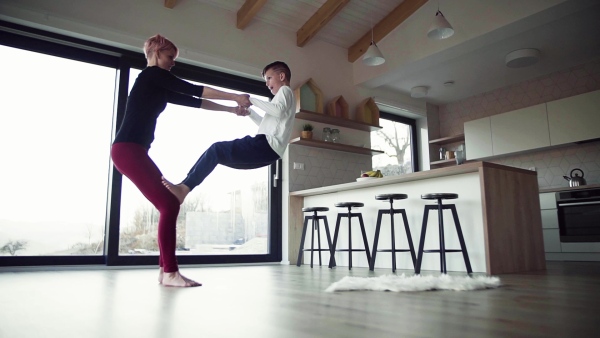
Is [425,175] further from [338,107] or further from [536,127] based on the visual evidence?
[536,127]

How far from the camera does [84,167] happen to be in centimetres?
432

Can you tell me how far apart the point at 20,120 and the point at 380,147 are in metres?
4.91

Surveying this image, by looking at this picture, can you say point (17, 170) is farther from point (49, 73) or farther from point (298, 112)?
point (298, 112)

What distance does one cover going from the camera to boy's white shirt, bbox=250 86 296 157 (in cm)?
281

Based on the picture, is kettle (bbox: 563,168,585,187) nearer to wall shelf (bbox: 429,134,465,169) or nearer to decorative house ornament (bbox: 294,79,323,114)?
wall shelf (bbox: 429,134,465,169)

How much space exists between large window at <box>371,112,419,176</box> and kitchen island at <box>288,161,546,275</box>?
8.37 ft

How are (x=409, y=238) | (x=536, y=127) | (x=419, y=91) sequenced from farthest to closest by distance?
(x=419, y=91)
(x=536, y=127)
(x=409, y=238)

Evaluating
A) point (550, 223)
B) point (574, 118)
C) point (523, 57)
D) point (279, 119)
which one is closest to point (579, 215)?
point (550, 223)

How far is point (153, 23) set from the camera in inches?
186

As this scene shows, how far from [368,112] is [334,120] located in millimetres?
755

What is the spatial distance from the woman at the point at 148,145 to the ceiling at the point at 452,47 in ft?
8.60

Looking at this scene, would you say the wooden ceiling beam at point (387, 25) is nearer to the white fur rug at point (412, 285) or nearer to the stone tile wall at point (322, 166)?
the stone tile wall at point (322, 166)

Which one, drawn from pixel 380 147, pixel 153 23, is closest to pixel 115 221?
pixel 153 23

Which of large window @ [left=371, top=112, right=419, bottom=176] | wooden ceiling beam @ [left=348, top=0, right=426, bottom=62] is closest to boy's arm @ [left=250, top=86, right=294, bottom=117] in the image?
wooden ceiling beam @ [left=348, top=0, right=426, bottom=62]
